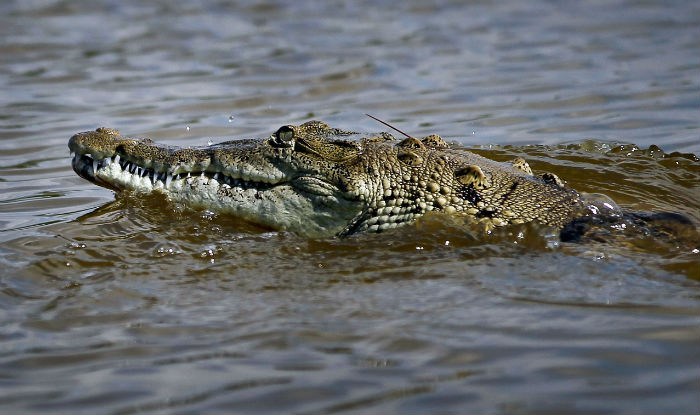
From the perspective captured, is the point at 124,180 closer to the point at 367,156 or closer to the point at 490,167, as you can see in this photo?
the point at 367,156

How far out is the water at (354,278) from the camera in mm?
3482

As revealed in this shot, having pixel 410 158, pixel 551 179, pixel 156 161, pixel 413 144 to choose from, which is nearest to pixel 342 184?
pixel 410 158

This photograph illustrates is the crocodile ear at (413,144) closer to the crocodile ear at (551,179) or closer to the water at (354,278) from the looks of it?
the water at (354,278)

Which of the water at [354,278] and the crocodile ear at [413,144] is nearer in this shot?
the water at [354,278]

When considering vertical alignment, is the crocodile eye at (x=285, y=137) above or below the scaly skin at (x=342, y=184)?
above

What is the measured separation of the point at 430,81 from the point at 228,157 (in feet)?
17.2

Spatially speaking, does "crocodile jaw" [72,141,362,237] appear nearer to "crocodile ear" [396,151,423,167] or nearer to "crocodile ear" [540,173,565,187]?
"crocodile ear" [396,151,423,167]

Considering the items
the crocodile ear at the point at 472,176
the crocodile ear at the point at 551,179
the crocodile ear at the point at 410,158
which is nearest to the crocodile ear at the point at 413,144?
→ the crocodile ear at the point at 410,158

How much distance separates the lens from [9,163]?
7793 millimetres

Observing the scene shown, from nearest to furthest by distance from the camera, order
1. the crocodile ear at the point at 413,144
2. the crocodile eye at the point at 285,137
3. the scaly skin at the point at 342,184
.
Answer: the scaly skin at the point at 342,184 → the crocodile eye at the point at 285,137 → the crocodile ear at the point at 413,144

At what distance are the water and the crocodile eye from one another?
0.56 meters

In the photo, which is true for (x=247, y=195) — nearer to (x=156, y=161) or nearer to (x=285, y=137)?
(x=285, y=137)

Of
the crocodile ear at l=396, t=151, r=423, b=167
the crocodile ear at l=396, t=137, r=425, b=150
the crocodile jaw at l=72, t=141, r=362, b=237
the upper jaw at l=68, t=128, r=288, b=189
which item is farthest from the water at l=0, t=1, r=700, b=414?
the crocodile ear at l=396, t=137, r=425, b=150

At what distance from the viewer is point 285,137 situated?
5301 mm
